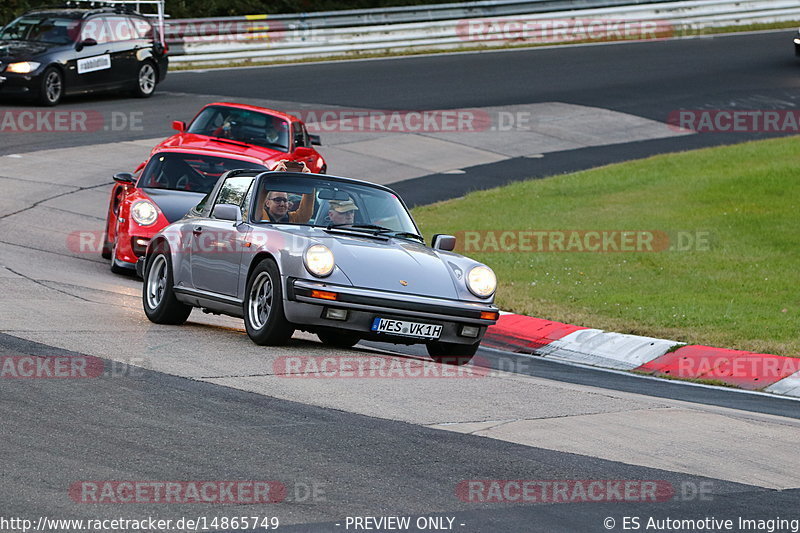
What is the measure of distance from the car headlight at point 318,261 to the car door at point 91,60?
53.6ft

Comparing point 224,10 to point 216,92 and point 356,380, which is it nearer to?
point 216,92

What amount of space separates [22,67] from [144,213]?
10.8 m

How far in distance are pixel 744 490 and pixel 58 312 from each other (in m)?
6.29

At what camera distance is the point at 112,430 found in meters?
7.05

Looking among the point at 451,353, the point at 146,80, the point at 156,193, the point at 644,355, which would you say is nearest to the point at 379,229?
the point at 451,353

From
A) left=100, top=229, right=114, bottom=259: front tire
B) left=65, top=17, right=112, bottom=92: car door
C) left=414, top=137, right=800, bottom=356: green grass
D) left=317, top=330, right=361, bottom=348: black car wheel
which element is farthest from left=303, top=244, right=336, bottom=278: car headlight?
left=65, top=17, right=112, bottom=92: car door

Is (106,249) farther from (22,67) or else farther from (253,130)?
Answer: (22,67)

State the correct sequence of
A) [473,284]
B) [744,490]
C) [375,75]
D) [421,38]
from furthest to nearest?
[421,38] → [375,75] → [473,284] → [744,490]

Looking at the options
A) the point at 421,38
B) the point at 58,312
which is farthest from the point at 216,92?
the point at 58,312

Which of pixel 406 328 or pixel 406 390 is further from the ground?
pixel 406 328

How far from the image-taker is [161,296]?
1135 cm

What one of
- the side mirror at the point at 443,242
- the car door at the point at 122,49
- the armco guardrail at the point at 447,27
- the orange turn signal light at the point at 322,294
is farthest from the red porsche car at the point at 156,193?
the armco guardrail at the point at 447,27

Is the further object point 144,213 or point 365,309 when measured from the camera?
point 144,213

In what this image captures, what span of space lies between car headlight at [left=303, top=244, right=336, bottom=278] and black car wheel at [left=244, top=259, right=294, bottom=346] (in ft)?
0.93
